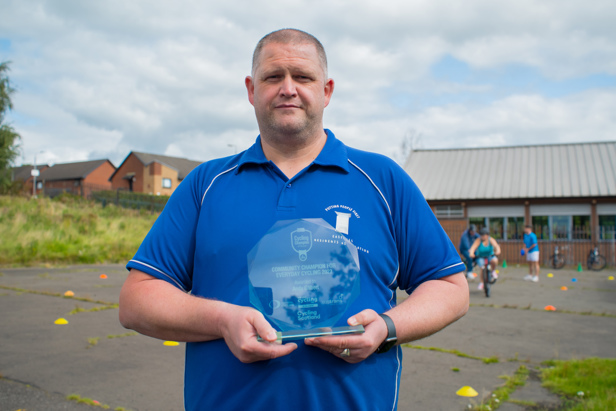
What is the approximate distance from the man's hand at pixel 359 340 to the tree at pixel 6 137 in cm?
3487

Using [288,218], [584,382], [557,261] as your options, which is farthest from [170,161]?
[288,218]

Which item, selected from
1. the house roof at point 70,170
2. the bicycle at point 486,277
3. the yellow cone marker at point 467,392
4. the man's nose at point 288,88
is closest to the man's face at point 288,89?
the man's nose at point 288,88

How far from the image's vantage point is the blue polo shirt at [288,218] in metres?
1.64

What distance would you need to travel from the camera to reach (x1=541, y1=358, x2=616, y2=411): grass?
3.85 m

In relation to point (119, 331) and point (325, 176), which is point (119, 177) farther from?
point (325, 176)

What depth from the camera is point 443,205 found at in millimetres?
28062

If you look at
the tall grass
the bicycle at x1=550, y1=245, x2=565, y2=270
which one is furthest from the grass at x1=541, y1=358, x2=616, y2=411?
the bicycle at x1=550, y1=245, x2=565, y2=270

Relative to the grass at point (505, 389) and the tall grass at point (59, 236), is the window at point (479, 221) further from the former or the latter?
the grass at point (505, 389)

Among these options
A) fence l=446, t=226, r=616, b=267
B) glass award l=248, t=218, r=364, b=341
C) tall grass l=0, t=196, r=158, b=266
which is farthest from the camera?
fence l=446, t=226, r=616, b=267

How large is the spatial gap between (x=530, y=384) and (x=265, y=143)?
394 centimetres

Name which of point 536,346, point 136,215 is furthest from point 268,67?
point 136,215

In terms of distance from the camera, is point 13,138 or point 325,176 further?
point 13,138

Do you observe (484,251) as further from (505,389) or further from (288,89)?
(288,89)

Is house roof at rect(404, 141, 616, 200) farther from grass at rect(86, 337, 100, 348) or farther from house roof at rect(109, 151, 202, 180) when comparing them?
house roof at rect(109, 151, 202, 180)
